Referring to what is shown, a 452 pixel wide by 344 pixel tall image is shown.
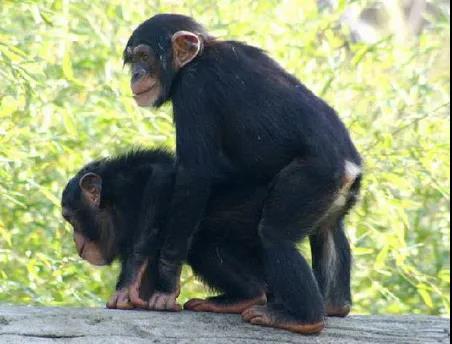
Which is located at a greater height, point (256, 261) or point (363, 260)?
point (256, 261)

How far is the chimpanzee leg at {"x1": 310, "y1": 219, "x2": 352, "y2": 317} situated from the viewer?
5.36 metres

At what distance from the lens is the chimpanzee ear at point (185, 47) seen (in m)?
5.51

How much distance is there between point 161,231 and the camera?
5266 mm

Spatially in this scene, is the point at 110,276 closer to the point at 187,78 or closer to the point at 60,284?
the point at 60,284

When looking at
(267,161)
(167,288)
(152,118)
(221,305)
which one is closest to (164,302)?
(167,288)

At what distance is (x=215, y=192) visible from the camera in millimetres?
5340

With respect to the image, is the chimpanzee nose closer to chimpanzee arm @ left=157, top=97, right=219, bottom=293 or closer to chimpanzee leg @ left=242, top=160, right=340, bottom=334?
chimpanzee arm @ left=157, top=97, right=219, bottom=293

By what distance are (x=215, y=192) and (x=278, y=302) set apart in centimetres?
74

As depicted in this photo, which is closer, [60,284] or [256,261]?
[256,261]

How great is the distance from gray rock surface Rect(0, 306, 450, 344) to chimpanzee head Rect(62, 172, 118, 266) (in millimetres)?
872

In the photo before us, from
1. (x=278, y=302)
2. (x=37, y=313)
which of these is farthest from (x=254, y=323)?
(x=37, y=313)

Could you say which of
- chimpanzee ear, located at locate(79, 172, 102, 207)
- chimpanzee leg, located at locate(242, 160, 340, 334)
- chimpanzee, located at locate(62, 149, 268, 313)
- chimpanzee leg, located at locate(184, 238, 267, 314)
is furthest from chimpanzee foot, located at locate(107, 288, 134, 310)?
chimpanzee ear, located at locate(79, 172, 102, 207)

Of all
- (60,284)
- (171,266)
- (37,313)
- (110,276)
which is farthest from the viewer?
(110,276)

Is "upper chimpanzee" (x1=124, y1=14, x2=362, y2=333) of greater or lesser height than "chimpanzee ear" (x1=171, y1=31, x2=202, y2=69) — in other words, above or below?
Answer: below
